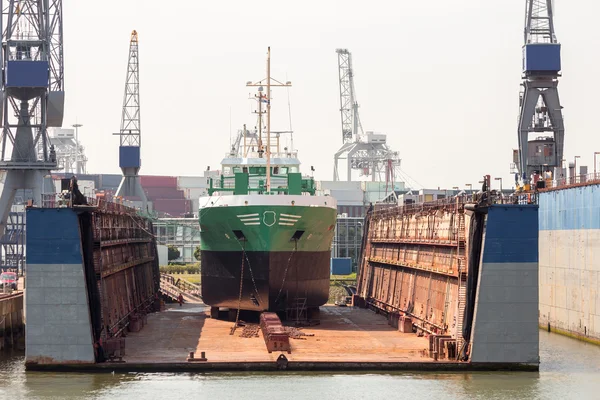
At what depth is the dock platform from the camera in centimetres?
3759

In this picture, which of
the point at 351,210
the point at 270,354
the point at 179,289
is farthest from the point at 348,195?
the point at 270,354

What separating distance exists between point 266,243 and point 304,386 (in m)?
14.4

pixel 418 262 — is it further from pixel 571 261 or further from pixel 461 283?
pixel 461 283

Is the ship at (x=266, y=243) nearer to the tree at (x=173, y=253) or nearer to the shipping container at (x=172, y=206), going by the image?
the tree at (x=173, y=253)

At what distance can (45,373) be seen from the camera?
37594mm

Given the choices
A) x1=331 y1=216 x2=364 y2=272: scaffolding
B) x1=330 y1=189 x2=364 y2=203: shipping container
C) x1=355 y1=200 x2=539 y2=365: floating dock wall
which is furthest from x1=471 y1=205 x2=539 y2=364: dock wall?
x1=330 y1=189 x2=364 y2=203: shipping container

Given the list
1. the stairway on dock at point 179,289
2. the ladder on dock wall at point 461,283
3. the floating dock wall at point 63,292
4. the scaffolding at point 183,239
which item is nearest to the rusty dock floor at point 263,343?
the ladder on dock wall at point 461,283

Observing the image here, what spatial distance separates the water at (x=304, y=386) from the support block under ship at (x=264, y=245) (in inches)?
515

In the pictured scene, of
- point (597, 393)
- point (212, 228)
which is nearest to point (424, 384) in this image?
point (597, 393)

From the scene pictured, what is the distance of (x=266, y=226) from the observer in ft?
164

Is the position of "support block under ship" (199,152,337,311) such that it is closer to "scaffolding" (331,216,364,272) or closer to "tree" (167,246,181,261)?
"scaffolding" (331,216,364,272)

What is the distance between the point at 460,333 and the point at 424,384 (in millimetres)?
3214

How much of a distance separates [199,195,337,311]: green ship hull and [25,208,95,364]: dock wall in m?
13.4

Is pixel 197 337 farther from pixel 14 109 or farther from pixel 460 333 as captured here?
pixel 14 109
